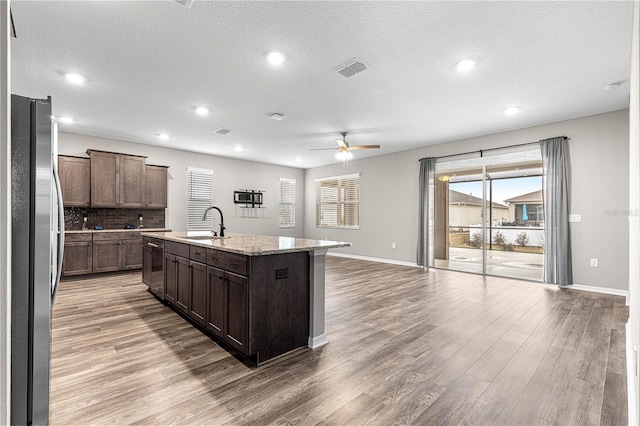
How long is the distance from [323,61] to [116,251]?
17.4ft

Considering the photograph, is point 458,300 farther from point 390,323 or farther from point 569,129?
point 569,129

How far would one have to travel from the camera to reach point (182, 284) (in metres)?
3.38

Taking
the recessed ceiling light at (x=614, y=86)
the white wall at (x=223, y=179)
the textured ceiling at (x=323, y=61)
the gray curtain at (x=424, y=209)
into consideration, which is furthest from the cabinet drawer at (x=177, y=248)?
the recessed ceiling light at (x=614, y=86)

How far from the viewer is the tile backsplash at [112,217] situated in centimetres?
598

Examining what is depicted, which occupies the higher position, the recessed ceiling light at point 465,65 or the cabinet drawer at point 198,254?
the recessed ceiling light at point 465,65

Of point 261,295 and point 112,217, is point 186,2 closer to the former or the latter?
point 261,295

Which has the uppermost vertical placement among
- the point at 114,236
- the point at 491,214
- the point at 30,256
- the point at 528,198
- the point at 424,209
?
the point at 528,198

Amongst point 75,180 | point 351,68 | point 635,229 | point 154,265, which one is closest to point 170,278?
point 154,265

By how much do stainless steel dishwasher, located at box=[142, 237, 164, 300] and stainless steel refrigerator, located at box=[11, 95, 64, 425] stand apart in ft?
9.06

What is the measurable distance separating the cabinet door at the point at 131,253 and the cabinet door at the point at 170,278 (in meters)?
2.78

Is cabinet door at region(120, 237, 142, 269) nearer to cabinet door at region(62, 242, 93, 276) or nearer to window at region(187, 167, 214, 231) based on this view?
cabinet door at region(62, 242, 93, 276)

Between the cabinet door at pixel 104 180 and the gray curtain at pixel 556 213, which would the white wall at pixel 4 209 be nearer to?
the cabinet door at pixel 104 180

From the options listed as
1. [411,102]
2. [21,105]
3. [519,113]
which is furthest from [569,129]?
[21,105]

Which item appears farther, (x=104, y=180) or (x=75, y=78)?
(x=104, y=180)
